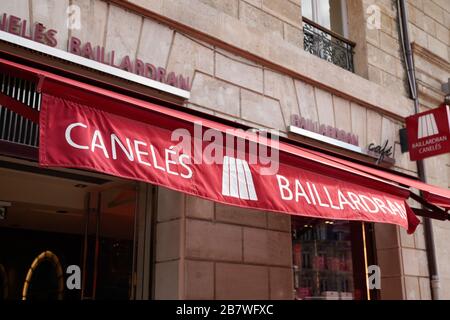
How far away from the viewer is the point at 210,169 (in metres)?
4.33

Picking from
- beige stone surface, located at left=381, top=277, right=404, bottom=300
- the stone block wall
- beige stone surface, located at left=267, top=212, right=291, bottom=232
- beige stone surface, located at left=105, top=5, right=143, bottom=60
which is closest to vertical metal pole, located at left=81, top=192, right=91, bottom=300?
the stone block wall

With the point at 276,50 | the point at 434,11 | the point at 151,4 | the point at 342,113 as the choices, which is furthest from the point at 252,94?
the point at 434,11

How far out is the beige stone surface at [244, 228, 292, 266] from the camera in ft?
20.9

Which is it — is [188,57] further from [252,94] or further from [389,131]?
[389,131]

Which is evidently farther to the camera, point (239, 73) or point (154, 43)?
point (239, 73)

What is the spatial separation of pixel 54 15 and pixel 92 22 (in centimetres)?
40

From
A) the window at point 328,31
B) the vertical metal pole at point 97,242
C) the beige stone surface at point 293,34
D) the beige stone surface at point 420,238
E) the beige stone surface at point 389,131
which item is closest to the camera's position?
the vertical metal pole at point 97,242

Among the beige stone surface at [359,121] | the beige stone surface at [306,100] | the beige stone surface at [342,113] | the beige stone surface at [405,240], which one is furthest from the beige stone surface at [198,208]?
the beige stone surface at [405,240]

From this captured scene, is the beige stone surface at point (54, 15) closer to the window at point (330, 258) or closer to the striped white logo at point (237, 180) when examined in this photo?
the striped white logo at point (237, 180)

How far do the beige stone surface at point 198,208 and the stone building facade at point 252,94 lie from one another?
0.04 feet

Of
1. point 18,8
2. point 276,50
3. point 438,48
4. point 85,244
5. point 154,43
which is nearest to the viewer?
point 18,8

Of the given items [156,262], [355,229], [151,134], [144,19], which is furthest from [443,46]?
[151,134]

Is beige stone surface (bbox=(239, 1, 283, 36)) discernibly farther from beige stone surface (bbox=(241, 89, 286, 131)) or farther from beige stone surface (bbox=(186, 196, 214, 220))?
beige stone surface (bbox=(186, 196, 214, 220))

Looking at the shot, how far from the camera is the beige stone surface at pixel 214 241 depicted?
5.80 meters
